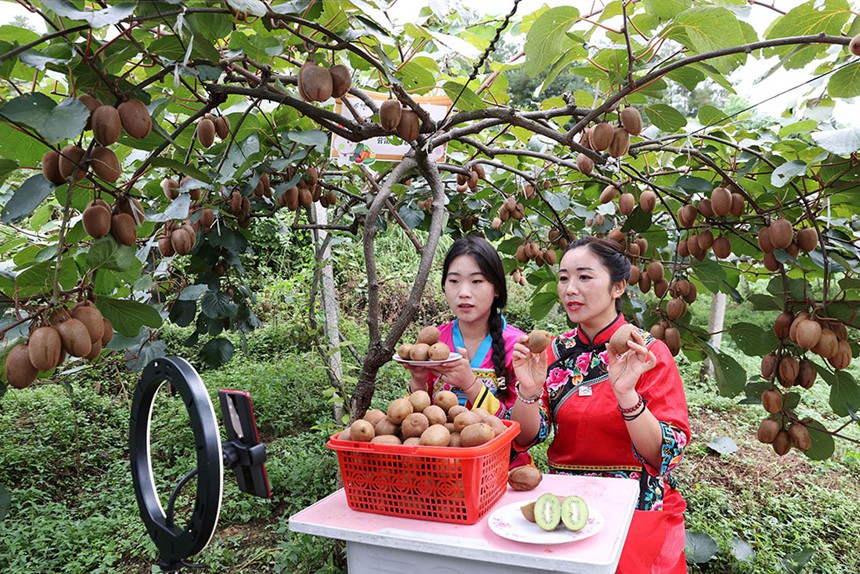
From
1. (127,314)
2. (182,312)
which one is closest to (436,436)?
(127,314)

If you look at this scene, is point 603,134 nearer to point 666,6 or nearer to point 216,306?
point 666,6

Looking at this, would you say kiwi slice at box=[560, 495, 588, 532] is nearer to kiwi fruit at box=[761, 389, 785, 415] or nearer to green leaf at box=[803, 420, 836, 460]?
kiwi fruit at box=[761, 389, 785, 415]

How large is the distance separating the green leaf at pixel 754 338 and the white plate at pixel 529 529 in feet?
3.56

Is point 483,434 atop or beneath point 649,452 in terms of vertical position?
atop

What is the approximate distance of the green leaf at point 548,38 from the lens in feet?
4.34

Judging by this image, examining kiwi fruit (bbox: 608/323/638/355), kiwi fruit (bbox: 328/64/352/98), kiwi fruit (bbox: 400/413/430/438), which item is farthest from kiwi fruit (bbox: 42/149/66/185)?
kiwi fruit (bbox: 608/323/638/355)

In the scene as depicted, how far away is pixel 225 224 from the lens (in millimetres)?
2379

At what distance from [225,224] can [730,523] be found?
9.62 feet

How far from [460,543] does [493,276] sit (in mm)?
965

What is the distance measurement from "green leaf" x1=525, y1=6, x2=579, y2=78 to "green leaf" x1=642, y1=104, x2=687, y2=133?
12.9 inches

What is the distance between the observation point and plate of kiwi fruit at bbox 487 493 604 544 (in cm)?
116

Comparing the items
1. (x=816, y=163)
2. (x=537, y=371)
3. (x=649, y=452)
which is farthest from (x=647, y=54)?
(x=649, y=452)

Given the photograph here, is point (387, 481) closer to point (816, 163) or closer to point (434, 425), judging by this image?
point (434, 425)

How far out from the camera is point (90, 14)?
819 millimetres
